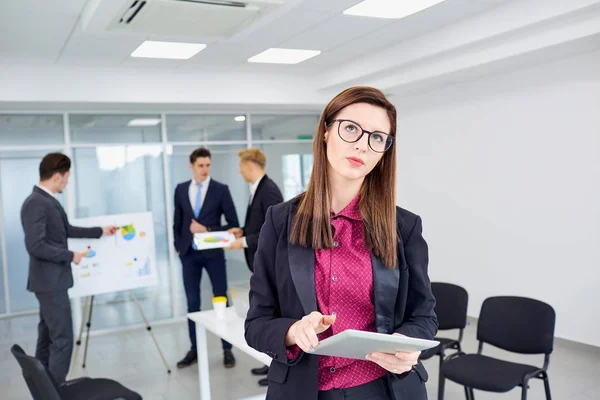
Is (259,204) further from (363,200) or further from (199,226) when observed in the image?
(363,200)

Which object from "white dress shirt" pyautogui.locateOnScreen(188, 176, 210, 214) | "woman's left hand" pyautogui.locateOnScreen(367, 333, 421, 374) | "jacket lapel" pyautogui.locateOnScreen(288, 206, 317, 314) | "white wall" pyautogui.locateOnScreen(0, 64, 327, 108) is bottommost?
"woman's left hand" pyautogui.locateOnScreen(367, 333, 421, 374)

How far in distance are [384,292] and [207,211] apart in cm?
410

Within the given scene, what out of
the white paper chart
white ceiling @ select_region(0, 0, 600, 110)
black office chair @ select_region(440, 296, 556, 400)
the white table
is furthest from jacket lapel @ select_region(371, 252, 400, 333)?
the white paper chart

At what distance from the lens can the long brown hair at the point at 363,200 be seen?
1.41 m

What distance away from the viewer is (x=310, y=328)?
124 centimetres

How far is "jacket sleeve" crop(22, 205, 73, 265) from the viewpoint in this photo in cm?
402

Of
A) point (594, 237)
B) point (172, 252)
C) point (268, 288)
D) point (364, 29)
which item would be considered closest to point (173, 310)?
point (172, 252)

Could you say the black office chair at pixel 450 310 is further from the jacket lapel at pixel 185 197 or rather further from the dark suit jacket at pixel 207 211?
the jacket lapel at pixel 185 197

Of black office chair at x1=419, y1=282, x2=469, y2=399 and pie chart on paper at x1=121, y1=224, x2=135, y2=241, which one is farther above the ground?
pie chart on paper at x1=121, y1=224, x2=135, y2=241

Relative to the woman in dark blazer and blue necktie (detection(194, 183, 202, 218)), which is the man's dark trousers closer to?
blue necktie (detection(194, 183, 202, 218))

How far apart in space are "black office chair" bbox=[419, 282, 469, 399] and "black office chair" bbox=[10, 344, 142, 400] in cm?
194

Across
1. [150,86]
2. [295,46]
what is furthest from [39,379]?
[150,86]

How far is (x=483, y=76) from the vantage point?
19.9 ft

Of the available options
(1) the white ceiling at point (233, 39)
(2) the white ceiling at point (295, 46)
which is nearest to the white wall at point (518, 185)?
(2) the white ceiling at point (295, 46)
